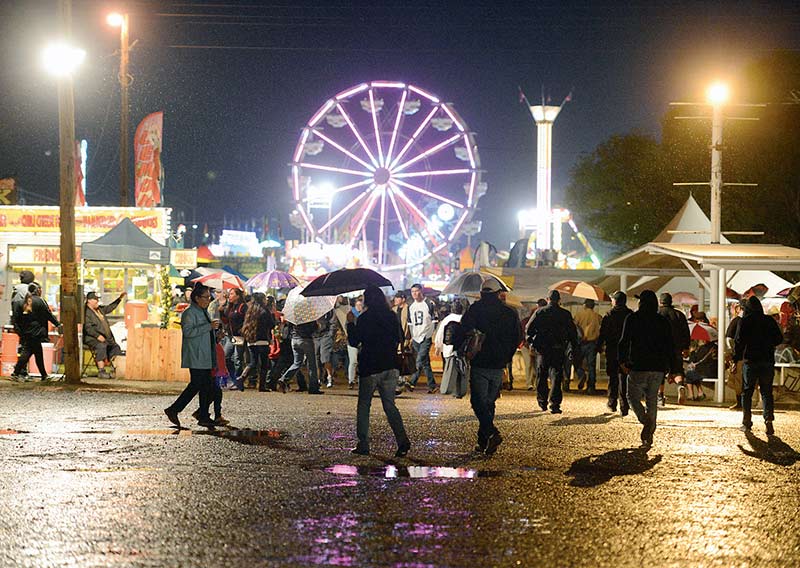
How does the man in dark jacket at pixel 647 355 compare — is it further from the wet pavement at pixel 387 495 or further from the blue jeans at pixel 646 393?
the wet pavement at pixel 387 495

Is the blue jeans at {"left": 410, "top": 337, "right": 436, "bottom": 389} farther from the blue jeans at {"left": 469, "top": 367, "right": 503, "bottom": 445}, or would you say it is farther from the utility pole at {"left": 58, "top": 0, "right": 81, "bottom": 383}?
the blue jeans at {"left": 469, "top": 367, "right": 503, "bottom": 445}

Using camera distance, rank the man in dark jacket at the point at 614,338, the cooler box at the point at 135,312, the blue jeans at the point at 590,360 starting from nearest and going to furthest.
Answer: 1. the man in dark jacket at the point at 614,338
2. the blue jeans at the point at 590,360
3. the cooler box at the point at 135,312

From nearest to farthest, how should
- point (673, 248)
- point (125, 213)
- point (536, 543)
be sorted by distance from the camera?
point (536, 543) < point (673, 248) < point (125, 213)

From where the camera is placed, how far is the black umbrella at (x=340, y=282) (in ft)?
59.8

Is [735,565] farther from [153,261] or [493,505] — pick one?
[153,261]

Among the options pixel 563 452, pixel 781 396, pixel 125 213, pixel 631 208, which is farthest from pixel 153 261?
pixel 631 208

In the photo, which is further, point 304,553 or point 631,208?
point 631,208

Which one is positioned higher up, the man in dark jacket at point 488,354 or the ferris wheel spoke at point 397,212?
the ferris wheel spoke at point 397,212

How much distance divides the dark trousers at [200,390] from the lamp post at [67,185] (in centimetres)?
743

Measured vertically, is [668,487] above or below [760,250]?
below

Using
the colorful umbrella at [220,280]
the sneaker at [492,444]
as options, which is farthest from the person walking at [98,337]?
the sneaker at [492,444]

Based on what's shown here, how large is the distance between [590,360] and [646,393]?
9250 millimetres

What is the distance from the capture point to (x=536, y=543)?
6816 mm

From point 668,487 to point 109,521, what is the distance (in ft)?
13.7
